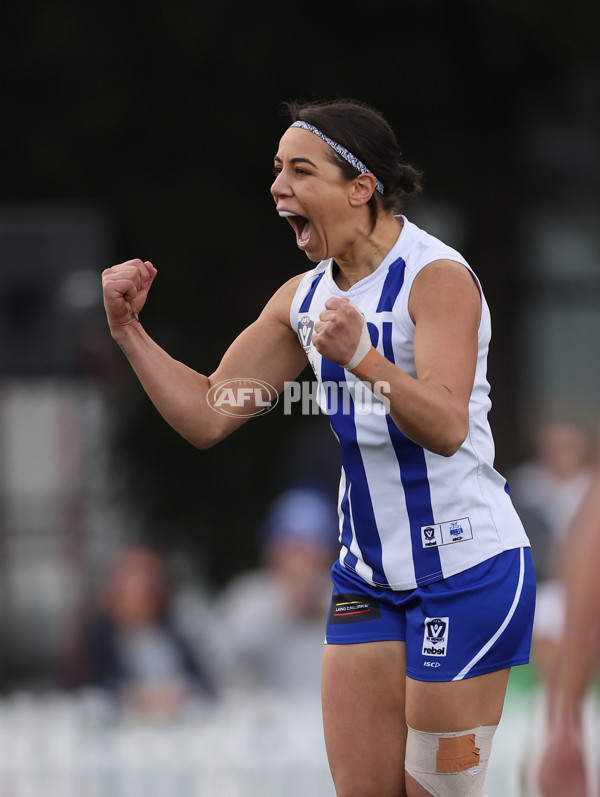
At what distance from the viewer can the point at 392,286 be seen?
3.13 meters

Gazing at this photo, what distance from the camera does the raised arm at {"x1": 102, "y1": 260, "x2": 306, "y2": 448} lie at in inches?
132

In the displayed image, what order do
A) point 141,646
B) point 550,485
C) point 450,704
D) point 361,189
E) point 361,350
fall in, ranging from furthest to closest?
point 550,485
point 141,646
point 361,189
point 450,704
point 361,350

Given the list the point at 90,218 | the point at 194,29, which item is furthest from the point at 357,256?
the point at 194,29

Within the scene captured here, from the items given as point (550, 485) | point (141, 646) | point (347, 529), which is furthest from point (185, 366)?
point (550, 485)

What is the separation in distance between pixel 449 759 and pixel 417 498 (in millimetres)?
608

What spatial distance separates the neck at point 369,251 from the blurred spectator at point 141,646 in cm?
411

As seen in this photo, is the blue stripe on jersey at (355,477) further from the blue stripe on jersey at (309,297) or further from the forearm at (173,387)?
the forearm at (173,387)

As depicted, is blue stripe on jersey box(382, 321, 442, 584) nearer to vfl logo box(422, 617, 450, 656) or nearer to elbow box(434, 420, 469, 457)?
vfl logo box(422, 617, 450, 656)

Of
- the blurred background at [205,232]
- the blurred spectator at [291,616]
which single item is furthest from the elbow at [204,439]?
the blurred background at [205,232]

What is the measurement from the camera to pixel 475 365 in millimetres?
3000

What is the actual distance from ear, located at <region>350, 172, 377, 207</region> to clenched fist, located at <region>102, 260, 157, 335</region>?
1.78 ft

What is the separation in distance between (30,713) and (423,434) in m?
3.73

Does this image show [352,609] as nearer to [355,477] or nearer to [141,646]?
[355,477]

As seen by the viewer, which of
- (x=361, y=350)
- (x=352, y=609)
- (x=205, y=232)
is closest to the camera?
(x=361, y=350)
